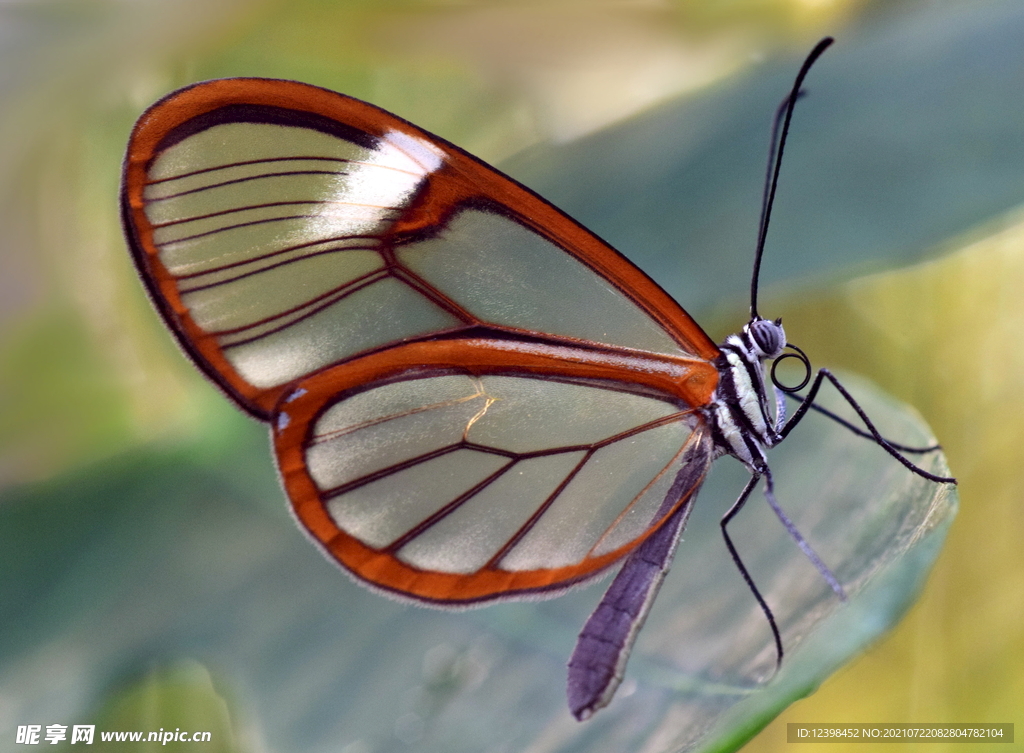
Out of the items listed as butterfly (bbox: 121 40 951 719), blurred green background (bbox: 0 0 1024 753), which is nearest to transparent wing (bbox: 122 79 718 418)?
butterfly (bbox: 121 40 951 719)

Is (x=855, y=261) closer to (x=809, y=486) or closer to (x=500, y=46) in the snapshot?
(x=809, y=486)

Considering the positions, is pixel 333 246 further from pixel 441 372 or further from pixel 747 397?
pixel 747 397

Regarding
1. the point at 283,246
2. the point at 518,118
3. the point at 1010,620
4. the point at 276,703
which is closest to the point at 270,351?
the point at 283,246

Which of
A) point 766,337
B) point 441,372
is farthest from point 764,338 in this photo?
point 441,372

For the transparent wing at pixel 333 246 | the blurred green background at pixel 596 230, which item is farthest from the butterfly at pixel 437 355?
the blurred green background at pixel 596 230

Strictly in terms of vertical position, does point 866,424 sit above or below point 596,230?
below

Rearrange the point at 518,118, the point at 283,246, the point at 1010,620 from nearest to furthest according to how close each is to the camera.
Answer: the point at 283,246, the point at 1010,620, the point at 518,118
